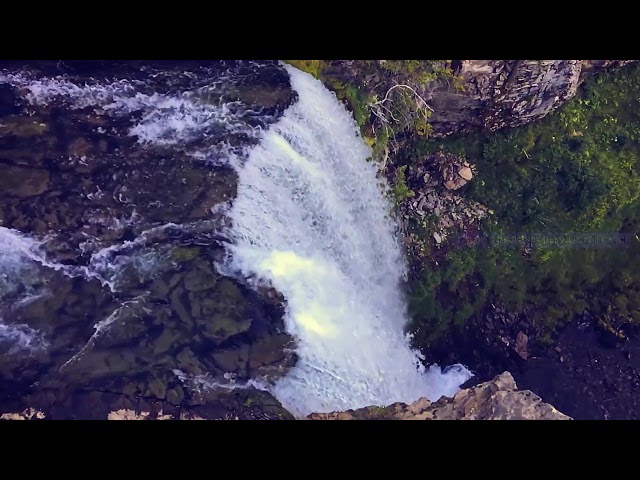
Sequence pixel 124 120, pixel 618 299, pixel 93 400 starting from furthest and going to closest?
pixel 618 299 → pixel 124 120 → pixel 93 400

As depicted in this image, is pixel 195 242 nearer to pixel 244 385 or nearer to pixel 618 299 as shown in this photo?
pixel 244 385

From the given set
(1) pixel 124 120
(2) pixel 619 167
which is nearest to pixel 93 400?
(1) pixel 124 120

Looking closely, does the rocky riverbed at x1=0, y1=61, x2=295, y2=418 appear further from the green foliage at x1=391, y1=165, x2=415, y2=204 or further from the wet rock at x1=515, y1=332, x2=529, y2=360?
the wet rock at x1=515, y1=332, x2=529, y2=360

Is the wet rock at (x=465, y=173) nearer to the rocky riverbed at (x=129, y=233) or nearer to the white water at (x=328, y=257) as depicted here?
the white water at (x=328, y=257)

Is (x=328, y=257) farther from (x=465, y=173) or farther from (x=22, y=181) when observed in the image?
(x=22, y=181)

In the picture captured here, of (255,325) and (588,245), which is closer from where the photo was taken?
(255,325)

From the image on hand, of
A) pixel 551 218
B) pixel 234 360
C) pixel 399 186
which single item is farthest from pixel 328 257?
pixel 551 218
